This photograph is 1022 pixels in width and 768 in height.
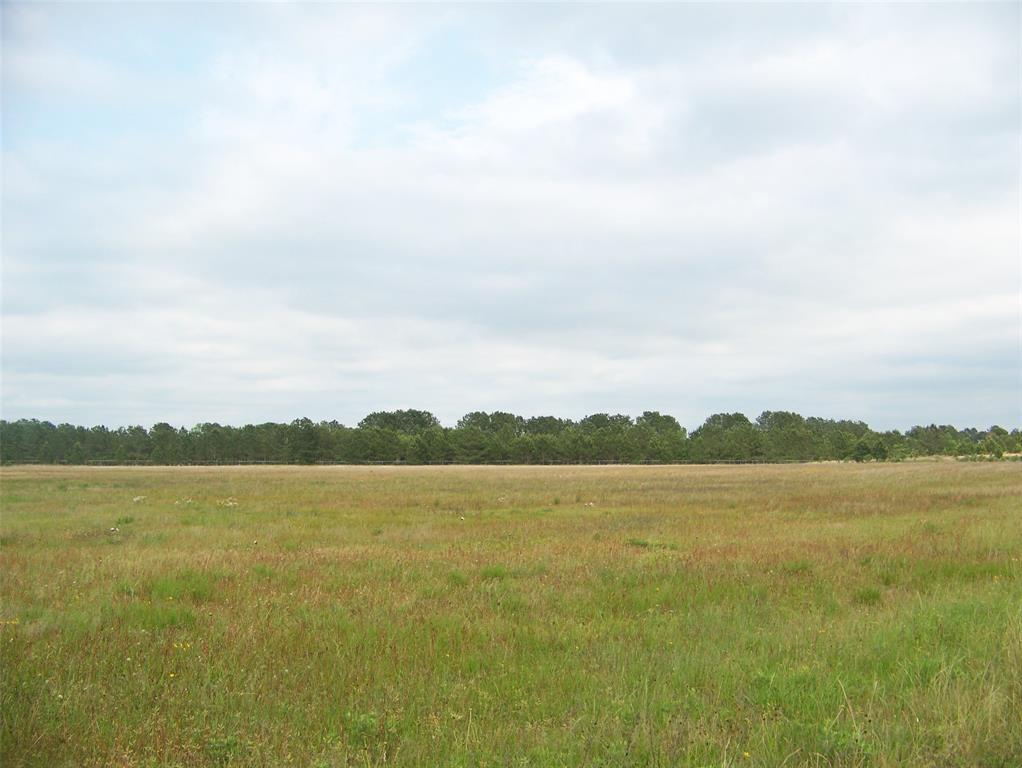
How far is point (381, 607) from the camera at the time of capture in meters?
9.85

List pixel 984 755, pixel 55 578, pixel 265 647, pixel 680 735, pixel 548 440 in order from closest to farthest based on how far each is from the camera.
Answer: pixel 984 755
pixel 680 735
pixel 265 647
pixel 55 578
pixel 548 440

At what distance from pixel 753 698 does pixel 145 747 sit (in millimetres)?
5034

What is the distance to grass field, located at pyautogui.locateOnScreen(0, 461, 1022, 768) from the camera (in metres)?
5.32

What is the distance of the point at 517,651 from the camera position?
26.1 ft

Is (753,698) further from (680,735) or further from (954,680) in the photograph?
(954,680)

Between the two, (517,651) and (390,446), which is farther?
(390,446)

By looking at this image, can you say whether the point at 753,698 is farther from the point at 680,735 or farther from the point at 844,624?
the point at 844,624

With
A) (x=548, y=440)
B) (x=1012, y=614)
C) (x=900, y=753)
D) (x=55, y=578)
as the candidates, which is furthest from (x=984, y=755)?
(x=548, y=440)

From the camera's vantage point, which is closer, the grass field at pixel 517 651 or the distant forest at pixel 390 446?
the grass field at pixel 517 651

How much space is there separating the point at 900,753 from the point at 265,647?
632 centimetres

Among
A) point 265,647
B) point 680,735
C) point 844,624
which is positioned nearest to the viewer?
point 680,735

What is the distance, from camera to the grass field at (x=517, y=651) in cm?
532

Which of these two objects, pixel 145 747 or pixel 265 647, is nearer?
pixel 145 747

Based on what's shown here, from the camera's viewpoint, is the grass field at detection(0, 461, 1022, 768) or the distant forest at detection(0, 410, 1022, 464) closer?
the grass field at detection(0, 461, 1022, 768)
